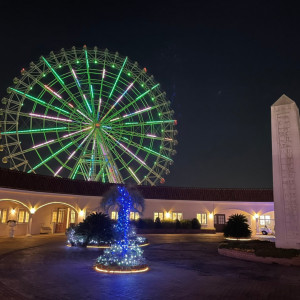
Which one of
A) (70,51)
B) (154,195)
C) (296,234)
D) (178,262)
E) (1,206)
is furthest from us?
(154,195)

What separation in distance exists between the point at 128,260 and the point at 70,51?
22.8m


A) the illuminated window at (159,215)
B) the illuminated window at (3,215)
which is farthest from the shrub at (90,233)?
the illuminated window at (159,215)

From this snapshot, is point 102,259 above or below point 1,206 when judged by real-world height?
Answer: below

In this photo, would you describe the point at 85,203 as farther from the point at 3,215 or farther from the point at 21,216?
the point at 3,215

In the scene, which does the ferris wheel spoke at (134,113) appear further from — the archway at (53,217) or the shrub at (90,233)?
the shrub at (90,233)

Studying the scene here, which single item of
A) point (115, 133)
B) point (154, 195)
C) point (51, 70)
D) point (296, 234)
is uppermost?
point (51, 70)

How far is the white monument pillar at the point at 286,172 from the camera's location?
547 inches

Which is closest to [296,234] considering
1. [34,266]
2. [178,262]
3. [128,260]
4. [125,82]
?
[178,262]

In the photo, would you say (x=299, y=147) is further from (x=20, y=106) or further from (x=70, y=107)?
(x=20, y=106)

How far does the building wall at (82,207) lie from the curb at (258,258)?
10742 millimetres

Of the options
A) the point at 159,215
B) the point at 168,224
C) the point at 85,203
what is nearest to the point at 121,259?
the point at 85,203

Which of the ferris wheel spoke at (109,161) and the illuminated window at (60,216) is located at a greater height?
the ferris wheel spoke at (109,161)

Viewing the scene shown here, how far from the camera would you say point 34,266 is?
10.9m

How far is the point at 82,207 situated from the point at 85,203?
0.45 metres
